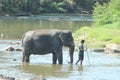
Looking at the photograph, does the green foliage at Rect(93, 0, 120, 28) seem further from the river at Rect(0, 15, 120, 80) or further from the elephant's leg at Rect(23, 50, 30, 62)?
the elephant's leg at Rect(23, 50, 30, 62)

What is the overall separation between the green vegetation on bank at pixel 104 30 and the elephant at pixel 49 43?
8352 mm

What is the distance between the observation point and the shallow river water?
22953mm

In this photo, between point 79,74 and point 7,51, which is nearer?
point 79,74

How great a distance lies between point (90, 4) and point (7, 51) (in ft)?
318

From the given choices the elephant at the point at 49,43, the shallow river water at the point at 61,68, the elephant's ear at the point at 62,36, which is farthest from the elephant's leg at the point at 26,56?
the elephant's ear at the point at 62,36

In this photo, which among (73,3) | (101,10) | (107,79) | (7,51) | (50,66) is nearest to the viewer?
(107,79)

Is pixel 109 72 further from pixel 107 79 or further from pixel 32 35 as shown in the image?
pixel 32 35

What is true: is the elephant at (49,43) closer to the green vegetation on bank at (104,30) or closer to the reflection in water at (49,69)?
the reflection in water at (49,69)

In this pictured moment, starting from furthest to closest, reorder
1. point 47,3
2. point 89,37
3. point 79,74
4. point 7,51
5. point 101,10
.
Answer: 1. point 47,3
2. point 101,10
3. point 89,37
4. point 7,51
5. point 79,74

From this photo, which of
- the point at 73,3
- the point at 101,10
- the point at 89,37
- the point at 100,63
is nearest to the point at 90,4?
the point at 73,3

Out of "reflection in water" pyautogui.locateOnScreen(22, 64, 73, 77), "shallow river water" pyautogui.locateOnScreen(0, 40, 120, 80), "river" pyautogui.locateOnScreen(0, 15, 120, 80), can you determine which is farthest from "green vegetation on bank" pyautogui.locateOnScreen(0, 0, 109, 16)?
"reflection in water" pyautogui.locateOnScreen(22, 64, 73, 77)

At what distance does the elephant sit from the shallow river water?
0.58 m

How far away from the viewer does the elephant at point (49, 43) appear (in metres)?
27.0

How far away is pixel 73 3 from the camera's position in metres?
123
